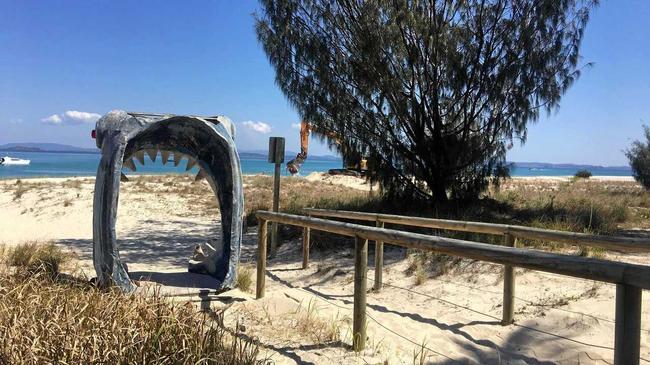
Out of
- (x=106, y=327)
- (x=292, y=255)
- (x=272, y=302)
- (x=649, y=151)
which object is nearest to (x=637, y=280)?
(x=106, y=327)

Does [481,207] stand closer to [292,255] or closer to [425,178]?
[425,178]

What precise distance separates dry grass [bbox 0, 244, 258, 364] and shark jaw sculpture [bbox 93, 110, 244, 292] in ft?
4.94

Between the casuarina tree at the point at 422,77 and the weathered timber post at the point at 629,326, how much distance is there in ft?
28.4

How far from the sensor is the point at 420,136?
1123 cm

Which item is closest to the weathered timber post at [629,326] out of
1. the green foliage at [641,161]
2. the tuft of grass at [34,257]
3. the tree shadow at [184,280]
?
the tree shadow at [184,280]

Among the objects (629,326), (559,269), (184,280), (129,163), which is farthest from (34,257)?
(629,326)

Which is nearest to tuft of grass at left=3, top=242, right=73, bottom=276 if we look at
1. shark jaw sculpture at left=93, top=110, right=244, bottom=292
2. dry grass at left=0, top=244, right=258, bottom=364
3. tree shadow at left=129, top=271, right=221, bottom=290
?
tree shadow at left=129, top=271, right=221, bottom=290

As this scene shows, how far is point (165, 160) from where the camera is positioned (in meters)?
6.71

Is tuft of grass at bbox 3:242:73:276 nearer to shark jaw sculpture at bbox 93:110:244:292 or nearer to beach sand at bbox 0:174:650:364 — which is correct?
beach sand at bbox 0:174:650:364

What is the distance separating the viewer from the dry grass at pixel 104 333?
304 centimetres

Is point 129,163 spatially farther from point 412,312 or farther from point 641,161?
point 641,161

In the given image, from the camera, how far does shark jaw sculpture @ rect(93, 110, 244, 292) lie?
5.47 m

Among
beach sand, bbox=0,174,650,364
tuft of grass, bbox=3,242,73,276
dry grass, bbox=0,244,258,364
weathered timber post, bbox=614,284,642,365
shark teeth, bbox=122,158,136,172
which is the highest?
shark teeth, bbox=122,158,136,172

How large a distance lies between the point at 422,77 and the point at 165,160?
6088mm
